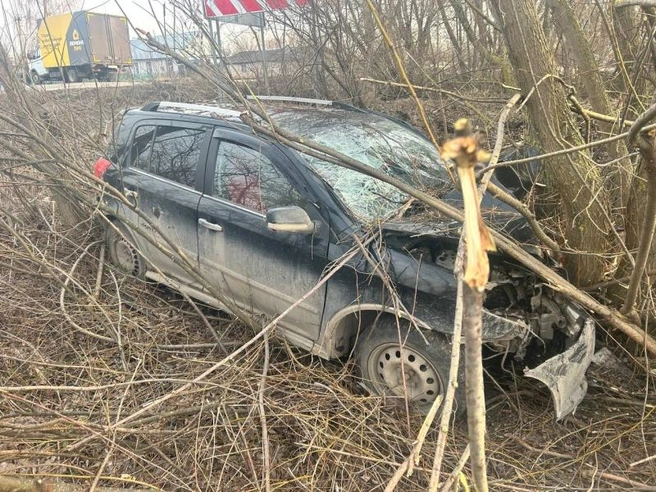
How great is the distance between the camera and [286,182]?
329 cm

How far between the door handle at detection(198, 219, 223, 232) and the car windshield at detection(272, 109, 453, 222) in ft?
2.72

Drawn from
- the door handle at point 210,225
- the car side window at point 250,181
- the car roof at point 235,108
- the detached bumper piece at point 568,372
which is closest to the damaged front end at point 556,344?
the detached bumper piece at point 568,372

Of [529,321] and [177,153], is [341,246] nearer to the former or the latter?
[529,321]

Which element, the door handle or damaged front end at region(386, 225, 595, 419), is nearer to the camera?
damaged front end at region(386, 225, 595, 419)

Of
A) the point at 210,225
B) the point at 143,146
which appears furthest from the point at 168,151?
the point at 210,225

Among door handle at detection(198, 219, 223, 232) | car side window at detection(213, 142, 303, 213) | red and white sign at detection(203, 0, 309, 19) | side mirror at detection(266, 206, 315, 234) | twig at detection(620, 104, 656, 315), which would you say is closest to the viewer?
twig at detection(620, 104, 656, 315)

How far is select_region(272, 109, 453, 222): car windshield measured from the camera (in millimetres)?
3252

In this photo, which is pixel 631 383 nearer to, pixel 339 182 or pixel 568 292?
pixel 568 292

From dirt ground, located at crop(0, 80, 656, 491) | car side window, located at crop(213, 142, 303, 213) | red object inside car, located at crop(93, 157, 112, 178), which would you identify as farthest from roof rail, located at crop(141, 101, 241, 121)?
dirt ground, located at crop(0, 80, 656, 491)

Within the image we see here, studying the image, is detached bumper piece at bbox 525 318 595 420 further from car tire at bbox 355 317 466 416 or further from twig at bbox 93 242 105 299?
twig at bbox 93 242 105 299

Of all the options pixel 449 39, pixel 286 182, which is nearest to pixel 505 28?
pixel 286 182

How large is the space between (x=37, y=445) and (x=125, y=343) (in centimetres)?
104

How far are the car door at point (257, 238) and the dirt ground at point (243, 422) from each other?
29 cm

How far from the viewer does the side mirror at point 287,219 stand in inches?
115
